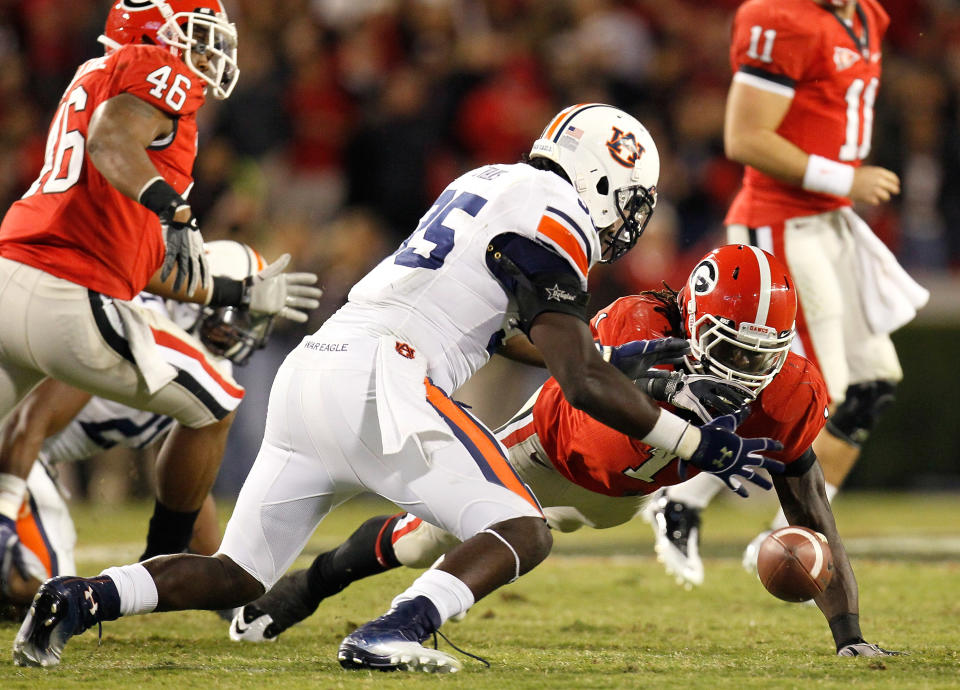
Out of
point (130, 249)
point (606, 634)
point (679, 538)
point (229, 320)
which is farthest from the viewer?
point (679, 538)

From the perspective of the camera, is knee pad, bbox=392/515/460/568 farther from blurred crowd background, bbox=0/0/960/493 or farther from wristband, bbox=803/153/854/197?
blurred crowd background, bbox=0/0/960/493

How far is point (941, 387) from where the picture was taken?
9531mm

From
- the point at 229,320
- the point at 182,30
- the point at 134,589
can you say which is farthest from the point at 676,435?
the point at 229,320

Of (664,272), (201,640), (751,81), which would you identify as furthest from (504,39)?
(201,640)

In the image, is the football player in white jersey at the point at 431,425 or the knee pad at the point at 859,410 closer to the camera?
the football player in white jersey at the point at 431,425

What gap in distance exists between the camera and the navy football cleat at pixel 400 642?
3195mm

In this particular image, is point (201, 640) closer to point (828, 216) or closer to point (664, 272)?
point (828, 216)

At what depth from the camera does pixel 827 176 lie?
5434 millimetres

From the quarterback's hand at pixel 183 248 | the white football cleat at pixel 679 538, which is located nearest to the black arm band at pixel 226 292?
the quarterback's hand at pixel 183 248

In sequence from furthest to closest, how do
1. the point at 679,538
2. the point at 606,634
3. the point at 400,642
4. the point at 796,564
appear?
the point at 679,538 → the point at 606,634 → the point at 796,564 → the point at 400,642

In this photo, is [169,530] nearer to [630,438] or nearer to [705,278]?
[630,438]

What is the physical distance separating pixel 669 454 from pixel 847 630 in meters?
0.67

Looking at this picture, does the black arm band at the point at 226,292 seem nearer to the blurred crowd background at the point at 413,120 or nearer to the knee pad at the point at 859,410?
the knee pad at the point at 859,410

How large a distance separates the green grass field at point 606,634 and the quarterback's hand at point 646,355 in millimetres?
762
